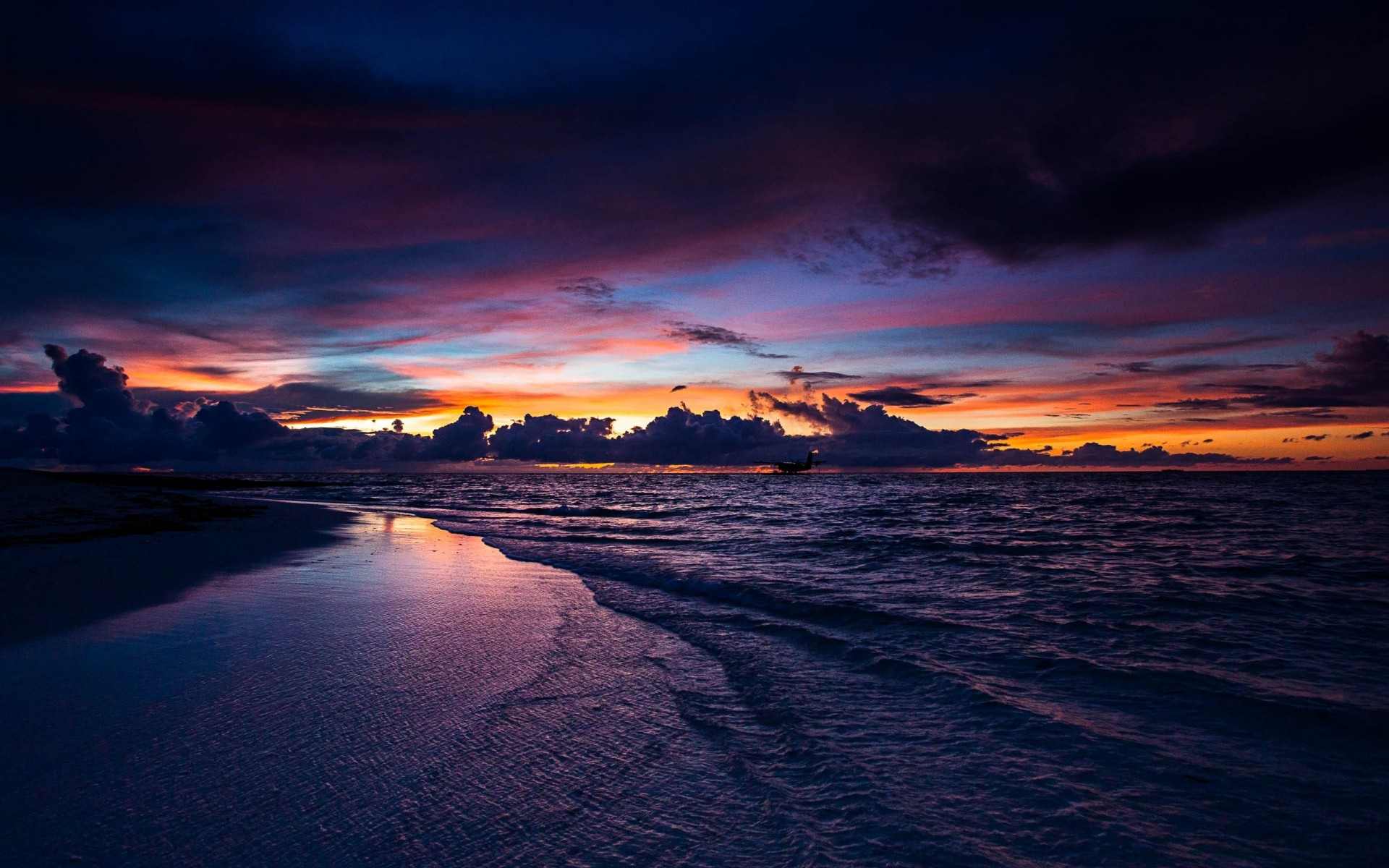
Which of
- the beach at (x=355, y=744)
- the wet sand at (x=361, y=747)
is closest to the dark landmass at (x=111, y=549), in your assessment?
the beach at (x=355, y=744)

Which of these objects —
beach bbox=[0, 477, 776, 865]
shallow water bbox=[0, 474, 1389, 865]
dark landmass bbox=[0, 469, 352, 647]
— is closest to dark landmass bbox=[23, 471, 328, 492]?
dark landmass bbox=[0, 469, 352, 647]

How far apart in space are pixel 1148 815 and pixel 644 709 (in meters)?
4.50

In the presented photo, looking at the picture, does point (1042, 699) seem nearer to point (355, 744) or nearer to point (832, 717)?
point (832, 717)

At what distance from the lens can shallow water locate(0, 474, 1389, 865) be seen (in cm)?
462

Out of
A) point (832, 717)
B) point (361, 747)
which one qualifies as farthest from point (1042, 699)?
point (361, 747)

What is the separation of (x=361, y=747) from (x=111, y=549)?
18.2m

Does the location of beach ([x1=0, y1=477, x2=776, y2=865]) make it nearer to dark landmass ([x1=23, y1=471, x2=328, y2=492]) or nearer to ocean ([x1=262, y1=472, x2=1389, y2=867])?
ocean ([x1=262, y1=472, x2=1389, y2=867])

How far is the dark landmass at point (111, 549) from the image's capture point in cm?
1120

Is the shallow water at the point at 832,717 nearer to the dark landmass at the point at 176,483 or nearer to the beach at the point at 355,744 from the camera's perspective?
the beach at the point at 355,744

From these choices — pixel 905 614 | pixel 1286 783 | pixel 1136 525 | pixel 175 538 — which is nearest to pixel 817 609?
pixel 905 614

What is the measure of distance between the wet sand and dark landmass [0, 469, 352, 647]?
73.6 inches

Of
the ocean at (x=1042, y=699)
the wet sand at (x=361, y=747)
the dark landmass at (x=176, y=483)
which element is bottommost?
the dark landmass at (x=176, y=483)

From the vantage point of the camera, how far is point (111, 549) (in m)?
18.2

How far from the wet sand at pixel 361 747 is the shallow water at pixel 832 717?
0.04 metres
